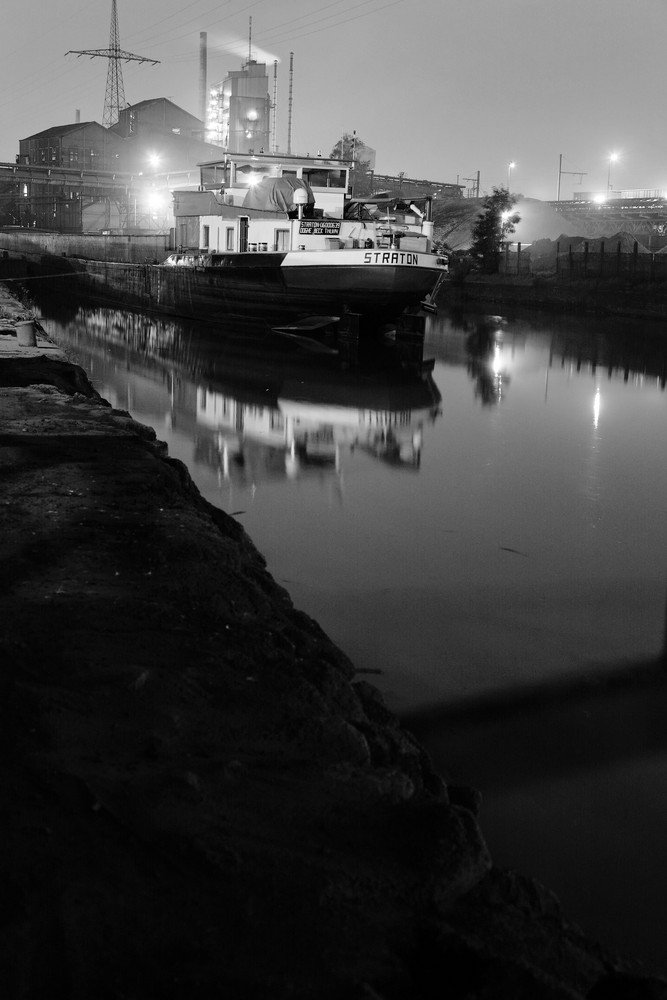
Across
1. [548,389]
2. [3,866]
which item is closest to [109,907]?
[3,866]

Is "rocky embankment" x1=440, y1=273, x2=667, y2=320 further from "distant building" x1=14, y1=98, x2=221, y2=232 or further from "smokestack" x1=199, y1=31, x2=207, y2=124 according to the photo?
"smokestack" x1=199, y1=31, x2=207, y2=124

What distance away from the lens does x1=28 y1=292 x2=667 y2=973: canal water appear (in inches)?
144

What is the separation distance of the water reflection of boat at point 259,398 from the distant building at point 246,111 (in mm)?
65909

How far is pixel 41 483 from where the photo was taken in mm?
6164

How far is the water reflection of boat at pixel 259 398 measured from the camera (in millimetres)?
10805

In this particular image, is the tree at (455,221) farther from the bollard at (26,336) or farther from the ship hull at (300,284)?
the bollard at (26,336)

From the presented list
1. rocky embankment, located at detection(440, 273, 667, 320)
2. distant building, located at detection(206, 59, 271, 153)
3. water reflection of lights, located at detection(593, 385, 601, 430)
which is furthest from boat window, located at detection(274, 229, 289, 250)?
distant building, located at detection(206, 59, 271, 153)

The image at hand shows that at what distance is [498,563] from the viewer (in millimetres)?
6754

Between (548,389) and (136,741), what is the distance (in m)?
14.2

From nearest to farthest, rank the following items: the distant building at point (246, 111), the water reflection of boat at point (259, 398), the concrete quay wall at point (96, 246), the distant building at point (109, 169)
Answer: the water reflection of boat at point (259, 398), the concrete quay wall at point (96, 246), the distant building at point (109, 169), the distant building at point (246, 111)


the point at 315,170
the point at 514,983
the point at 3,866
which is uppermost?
the point at 315,170

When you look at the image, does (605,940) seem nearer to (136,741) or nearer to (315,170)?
(136,741)

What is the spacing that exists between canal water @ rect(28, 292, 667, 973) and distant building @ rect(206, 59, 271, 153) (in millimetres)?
72571

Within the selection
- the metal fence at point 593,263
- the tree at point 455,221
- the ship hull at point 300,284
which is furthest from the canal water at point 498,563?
the tree at point 455,221
